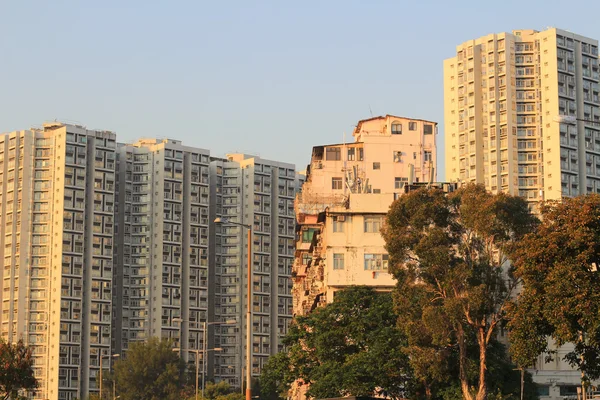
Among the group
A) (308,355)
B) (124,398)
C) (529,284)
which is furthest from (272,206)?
(529,284)

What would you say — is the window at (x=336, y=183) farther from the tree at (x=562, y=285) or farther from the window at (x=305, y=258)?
the tree at (x=562, y=285)

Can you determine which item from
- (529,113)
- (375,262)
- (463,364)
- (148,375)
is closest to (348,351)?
(463,364)

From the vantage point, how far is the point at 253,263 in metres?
196

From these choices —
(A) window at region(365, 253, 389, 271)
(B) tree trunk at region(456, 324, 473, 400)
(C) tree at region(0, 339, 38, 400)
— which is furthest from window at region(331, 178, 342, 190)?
(B) tree trunk at region(456, 324, 473, 400)

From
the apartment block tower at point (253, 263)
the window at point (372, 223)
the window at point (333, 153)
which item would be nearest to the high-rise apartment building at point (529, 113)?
the apartment block tower at point (253, 263)

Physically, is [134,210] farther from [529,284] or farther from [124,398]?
[529,284]

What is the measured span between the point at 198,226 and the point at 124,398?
139ft

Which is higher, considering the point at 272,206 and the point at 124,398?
the point at 272,206

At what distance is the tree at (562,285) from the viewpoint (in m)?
47.8

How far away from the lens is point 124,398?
15375 centimetres

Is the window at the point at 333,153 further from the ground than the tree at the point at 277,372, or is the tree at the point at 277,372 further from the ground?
the window at the point at 333,153

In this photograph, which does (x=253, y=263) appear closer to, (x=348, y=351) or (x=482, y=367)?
(x=348, y=351)

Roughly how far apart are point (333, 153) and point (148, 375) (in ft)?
178

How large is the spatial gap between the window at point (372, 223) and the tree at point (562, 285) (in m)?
44.3
